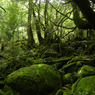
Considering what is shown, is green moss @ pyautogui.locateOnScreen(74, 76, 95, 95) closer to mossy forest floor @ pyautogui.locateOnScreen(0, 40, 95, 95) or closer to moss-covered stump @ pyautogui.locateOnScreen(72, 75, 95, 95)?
moss-covered stump @ pyautogui.locateOnScreen(72, 75, 95, 95)

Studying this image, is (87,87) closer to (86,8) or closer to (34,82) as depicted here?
(34,82)

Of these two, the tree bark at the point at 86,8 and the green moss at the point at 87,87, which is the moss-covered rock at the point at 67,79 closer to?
the green moss at the point at 87,87

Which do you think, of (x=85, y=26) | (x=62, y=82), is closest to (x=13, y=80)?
(x=62, y=82)

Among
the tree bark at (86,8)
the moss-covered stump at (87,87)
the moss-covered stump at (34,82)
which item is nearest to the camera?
the tree bark at (86,8)

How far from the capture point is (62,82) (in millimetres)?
4230

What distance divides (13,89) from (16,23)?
790 centimetres

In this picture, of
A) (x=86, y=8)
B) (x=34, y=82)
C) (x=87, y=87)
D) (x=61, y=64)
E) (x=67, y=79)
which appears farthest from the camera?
(x=61, y=64)

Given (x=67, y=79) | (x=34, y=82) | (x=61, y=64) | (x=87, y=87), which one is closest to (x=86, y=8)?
(x=87, y=87)

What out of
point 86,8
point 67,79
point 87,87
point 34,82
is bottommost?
point 67,79

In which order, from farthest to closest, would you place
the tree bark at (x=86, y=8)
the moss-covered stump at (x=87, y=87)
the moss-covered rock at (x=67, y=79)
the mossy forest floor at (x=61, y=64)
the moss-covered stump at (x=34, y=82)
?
the moss-covered rock at (x=67, y=79)
the mossy forest floor at (x=61, y=64)
the moss-covered stump at (x=34, y=82)
the moss-covered stump at (x=87, y=87)
the tree bark at (x=86, y=8)

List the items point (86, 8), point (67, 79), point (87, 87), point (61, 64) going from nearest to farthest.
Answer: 1. point (86, 8)
2. point (87, 87)
3. point (67, 79)
4. point (61, 64)

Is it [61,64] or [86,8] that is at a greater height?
[86,8]

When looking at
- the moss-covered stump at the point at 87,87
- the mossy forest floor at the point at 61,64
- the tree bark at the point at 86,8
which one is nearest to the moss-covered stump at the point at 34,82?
the mossy forest floor at the point at 61,64

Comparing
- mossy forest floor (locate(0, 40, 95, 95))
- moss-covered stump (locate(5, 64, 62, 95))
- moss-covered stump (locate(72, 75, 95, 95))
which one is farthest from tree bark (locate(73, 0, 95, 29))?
moss-covered stump (locate(5, 64, 62, 95))
